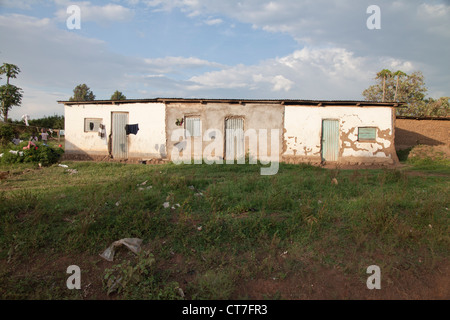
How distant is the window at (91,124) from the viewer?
43.2 feet

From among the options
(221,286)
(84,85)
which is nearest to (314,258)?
(221,286)

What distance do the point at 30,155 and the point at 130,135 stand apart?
4.15 meters

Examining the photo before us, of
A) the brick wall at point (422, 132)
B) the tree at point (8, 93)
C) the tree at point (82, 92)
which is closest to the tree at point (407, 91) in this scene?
the brick wall at point (422, 132)

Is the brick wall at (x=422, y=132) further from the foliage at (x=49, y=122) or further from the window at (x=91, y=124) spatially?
the foliage at (x=49, y=122)

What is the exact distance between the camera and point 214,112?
12367 mm

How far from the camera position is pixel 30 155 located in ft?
33.4

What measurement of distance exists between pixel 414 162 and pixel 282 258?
11.4 metres

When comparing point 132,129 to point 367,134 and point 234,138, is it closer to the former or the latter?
point 234,138

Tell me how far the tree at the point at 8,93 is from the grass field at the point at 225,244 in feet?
75.5

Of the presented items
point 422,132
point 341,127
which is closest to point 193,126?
point 341,127

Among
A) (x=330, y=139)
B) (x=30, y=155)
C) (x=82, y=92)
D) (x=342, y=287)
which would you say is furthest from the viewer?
(x=82, y=92)

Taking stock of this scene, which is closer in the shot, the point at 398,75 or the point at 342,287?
the point at 342,287
